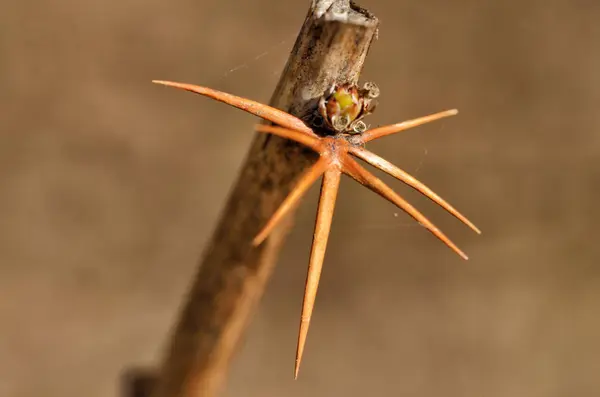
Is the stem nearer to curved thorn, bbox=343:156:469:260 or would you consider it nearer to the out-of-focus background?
curved thorn, bbox=343:156:469:260

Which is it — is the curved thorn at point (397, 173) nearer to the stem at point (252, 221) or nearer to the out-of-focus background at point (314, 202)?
the stem at point (252, 221)

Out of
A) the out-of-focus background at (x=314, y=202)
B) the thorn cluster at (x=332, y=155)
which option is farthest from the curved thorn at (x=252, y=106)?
the out-of-focus background at (x=314, y=202)

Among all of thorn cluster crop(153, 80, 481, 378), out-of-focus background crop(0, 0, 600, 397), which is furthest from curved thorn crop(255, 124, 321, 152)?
out-of-focus background crop(0, 0, 600, 397)

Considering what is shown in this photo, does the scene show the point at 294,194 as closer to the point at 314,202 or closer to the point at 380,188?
the point at 380,188

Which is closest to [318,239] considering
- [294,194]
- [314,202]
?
[294,194]

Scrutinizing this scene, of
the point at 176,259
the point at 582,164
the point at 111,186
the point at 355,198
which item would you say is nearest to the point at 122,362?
the point at 176,259

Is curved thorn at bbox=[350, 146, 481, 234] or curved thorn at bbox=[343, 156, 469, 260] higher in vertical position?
curved thorn at bbox=[350, 146, 481, 234]

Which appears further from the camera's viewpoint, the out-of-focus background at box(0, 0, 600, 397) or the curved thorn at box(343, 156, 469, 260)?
the out-of-focus background at box(0, 0, 600, 397)
